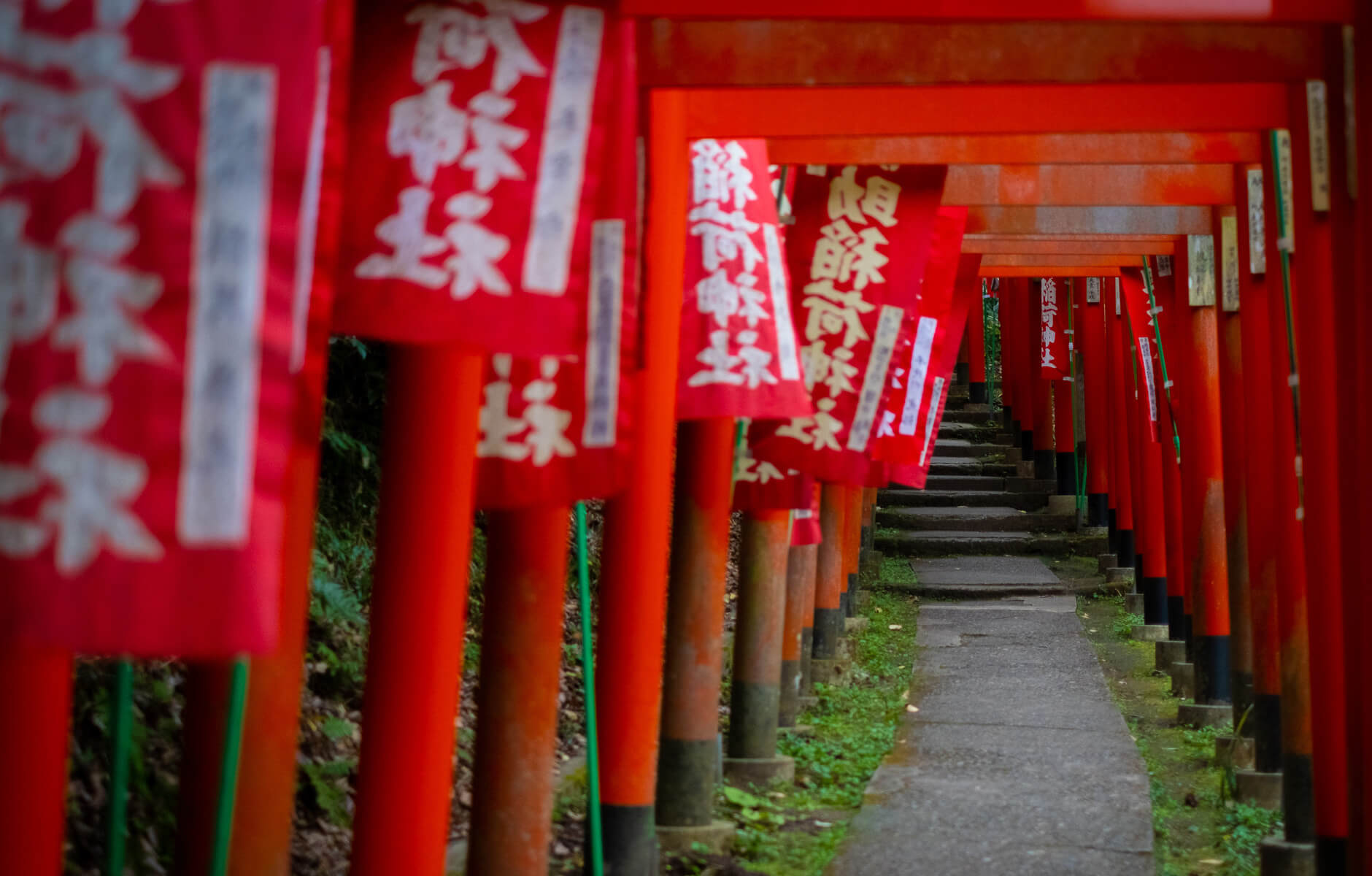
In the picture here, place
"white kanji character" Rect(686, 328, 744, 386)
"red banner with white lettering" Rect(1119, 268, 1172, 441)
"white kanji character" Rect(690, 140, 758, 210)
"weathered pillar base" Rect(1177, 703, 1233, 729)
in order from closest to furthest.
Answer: "white kanji character" Rect(686, 328, 744, 386) < "white kanji character" Rect(690, 140, 758, 210) < "weathered pillar base" Rect(1177, 703, 1233, 729) < "red banner with white lettering" Rect(1119, 268, 1172, 441)

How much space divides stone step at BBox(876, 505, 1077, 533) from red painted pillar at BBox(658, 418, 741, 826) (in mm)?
13393

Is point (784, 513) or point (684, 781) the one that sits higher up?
point (784, 513)

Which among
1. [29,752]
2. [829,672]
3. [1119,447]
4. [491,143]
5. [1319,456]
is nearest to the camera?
[29,752]

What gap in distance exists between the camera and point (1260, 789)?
29.1ft

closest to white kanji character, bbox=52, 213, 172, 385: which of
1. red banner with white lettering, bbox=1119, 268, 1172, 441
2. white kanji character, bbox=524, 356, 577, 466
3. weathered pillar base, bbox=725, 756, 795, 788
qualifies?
white kanji character, bbox=524, 356, 577, 466

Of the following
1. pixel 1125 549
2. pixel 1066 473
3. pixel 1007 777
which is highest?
pixel 1066 473

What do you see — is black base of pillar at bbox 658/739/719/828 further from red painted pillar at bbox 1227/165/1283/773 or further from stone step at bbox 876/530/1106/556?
stone step at bbox 876/530/1106/556

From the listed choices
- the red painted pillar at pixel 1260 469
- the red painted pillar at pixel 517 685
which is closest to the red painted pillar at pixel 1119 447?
the red painted pillar at pixel 1260 469

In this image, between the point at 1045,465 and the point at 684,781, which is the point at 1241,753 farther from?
the point at 1045,465

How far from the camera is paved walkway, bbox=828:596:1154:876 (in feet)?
24.8

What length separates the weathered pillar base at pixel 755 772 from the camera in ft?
30.7

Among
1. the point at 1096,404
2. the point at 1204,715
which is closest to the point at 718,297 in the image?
the point at 1204,715

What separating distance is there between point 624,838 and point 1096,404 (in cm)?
1462

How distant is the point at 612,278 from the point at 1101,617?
45.4ft
